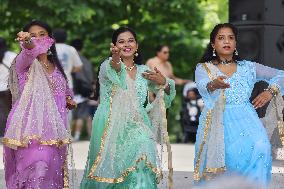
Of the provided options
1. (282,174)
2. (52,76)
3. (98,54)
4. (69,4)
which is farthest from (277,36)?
(98,54)

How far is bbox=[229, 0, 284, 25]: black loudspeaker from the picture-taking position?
1107 centimetres

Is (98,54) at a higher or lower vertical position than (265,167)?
higher

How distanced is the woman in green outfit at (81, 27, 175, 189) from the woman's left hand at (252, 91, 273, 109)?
2.54 feet

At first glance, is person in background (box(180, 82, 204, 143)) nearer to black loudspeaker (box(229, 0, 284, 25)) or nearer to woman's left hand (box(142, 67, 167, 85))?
black loudspeaker (box(229, 0, 284, 25))

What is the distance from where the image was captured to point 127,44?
8531 millimetres

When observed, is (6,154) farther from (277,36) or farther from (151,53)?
(151,53)

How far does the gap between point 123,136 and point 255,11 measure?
334 centimetres

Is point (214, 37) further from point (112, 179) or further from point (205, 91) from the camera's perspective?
point (112, 179)

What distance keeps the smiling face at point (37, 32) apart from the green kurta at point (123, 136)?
58 cm

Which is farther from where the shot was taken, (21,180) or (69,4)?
(69,4)

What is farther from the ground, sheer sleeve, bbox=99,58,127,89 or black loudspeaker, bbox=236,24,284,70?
black loudspeaker, bbox=236,24,284,70

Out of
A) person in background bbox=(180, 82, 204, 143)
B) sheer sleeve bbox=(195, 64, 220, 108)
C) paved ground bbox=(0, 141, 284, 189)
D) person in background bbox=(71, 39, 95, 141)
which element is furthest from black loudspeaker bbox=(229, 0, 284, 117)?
person in background bbox=(180, 82, 204, 143)

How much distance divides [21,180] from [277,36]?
4279 millimetres

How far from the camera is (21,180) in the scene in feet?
26.0
